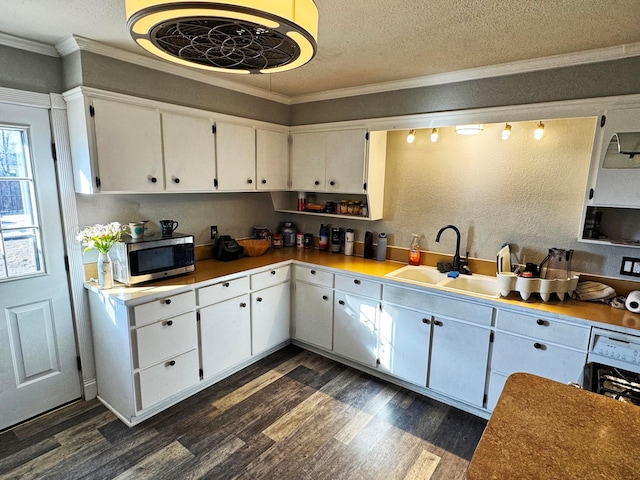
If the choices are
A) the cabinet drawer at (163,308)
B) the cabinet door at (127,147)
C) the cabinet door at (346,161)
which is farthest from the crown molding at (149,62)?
the cabinet drawer at (163,308)

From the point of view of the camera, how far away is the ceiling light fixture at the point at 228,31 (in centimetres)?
96

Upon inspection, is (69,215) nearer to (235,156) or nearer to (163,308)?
(163,308)

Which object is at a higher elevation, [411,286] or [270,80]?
[270,80]

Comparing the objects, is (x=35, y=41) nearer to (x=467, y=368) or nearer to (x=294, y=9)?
(x=294, y=9)

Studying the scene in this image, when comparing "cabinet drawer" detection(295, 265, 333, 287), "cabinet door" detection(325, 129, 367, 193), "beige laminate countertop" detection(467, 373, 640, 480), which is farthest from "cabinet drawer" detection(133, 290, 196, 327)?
"beige laminate countertop" detection(467, 373, 640, 480)

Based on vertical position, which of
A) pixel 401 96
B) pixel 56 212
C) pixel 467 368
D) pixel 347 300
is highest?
pixel 401 96

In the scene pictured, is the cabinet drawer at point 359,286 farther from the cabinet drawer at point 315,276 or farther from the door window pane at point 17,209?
the door window pane at point 17,209

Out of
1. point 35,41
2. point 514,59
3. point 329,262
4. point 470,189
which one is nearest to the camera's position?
point 35,41

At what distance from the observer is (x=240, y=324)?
9.77 feet

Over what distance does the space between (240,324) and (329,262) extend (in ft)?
3.14

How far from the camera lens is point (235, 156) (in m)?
3.15

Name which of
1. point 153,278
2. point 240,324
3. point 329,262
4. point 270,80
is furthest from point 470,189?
point 153,278

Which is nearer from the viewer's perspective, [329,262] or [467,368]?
[467,368]

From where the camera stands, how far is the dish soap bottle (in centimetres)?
319
